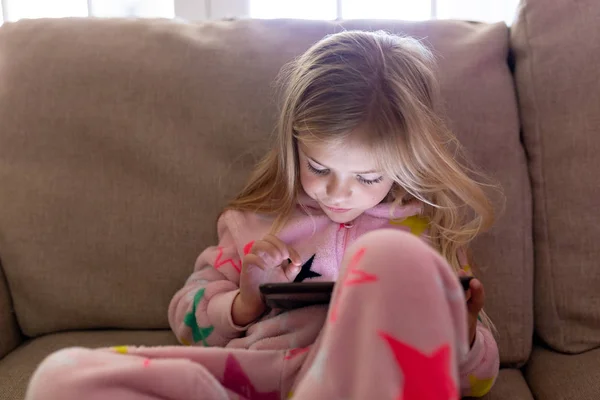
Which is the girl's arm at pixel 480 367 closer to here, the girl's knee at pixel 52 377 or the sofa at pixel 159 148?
the sofa at pixel 159 148

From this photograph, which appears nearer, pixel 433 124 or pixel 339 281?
pixel 339 281

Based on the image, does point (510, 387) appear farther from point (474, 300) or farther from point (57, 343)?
point (57, 343)

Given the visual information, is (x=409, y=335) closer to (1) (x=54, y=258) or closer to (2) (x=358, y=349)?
(2) (x=358, y=349)

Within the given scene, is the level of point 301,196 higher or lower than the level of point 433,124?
lower

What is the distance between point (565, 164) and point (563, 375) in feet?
1.14

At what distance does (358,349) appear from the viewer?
2.05ft

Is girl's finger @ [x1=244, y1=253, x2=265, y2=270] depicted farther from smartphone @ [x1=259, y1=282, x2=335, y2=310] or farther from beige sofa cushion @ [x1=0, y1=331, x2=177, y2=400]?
beige sofa cushion @ [x1=0, y1=331, x2=177, y2=400]

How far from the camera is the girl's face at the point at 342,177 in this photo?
89cm

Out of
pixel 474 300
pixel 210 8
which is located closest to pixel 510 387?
pixel 474 300

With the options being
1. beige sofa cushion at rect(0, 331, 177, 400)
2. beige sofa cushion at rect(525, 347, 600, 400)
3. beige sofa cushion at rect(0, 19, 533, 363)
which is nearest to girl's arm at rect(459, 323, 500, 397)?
beige sofa cushion at rect(525, 347, 600, 400)

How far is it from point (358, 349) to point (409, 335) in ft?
0.20

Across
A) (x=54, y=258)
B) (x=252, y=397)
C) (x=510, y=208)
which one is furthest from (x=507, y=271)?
(x=54, y=258)

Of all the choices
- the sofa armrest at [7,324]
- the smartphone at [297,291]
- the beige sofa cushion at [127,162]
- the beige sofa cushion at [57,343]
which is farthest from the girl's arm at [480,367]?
the sofa armrest at [7,324]

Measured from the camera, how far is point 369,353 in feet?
1.97
